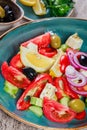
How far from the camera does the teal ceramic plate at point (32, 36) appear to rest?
89 centimetres

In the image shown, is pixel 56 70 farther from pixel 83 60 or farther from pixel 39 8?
pixel 39 8

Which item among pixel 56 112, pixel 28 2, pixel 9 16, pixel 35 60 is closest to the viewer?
pixel 56 112

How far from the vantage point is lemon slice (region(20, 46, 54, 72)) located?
3.33 feet

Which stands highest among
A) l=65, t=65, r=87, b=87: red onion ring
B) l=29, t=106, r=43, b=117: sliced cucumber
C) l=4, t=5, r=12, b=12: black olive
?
l=4, t=5, r=12, b=12: black olive

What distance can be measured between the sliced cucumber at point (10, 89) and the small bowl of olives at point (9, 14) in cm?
21

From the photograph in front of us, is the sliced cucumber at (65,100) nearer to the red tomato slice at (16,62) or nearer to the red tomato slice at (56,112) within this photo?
the red tomato slice at (56,112)

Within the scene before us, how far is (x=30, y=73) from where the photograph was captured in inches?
39.1

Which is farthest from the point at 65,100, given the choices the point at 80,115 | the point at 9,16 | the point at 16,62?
the point at 9,16

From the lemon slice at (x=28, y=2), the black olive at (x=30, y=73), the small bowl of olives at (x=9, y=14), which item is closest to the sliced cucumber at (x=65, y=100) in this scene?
the black olive at (x=30, y=73)

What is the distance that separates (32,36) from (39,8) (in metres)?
0.17

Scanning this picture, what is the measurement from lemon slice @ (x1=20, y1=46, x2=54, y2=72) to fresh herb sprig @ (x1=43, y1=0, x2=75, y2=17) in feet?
0.83

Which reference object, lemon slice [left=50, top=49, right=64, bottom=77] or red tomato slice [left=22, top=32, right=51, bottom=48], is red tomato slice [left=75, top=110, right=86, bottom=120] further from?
red tomato slice [left=22, top=32, right=51, bottom=48]

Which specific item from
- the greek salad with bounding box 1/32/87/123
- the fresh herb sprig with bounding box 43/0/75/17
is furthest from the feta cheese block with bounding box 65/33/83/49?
the fresh herb sprig with bounding box 43/0/75/17

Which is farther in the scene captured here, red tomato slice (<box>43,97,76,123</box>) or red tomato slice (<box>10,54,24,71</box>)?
red tomato slice (<box>10,54,24,71</box>)
